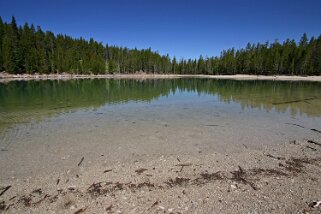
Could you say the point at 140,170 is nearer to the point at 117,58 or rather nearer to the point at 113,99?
the point at 113,99

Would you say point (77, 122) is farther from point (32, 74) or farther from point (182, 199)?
point (32, 74)

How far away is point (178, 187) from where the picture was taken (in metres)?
5.39

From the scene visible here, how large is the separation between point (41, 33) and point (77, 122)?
12527cm

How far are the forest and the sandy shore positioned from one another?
94556 millimetres

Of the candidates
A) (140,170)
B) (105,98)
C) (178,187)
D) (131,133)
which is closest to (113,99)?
(105,98)

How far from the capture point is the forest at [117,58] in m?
82.2

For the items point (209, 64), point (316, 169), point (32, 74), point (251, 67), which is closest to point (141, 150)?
point (316, 169)

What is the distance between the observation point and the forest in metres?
82.2

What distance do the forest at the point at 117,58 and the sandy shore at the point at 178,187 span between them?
3723 inches

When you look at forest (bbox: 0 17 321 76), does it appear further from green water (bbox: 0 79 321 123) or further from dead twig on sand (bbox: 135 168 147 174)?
dead twig on sand (bbox: 135 168 147 174)

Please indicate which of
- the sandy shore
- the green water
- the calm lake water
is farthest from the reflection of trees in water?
the sandy shore

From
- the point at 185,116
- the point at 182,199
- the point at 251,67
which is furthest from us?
the point at 251,67

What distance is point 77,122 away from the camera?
12.9 m

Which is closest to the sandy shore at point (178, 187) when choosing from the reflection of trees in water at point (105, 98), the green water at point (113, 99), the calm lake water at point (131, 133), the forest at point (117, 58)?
the calm lake water at point (131, 133)
